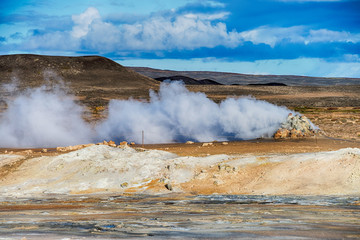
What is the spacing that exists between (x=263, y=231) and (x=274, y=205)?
12.6ft

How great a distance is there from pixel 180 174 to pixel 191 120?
15.7m

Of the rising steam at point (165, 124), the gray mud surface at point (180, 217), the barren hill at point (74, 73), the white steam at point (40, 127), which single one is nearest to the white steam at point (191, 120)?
the rising steam at point (165, 124)

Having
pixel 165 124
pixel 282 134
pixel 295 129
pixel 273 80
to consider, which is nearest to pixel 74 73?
pixel 165 124

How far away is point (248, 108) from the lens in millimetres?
33969

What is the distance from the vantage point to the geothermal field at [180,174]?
10516 mm

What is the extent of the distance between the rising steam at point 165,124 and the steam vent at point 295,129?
713 millimetres

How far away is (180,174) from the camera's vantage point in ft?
60.1

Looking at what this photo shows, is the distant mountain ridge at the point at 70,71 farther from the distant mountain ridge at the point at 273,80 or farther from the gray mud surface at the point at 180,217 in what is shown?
the gray mud surface at the point at 180,217

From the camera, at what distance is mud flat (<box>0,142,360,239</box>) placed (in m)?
10.0

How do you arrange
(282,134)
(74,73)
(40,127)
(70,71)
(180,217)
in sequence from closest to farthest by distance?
(180,217), (282,134), (40,127), (74,73), (70,71)

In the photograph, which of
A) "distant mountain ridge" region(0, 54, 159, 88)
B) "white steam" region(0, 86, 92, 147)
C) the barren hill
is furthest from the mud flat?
"distant mountain ridge" region(0, 54, 159, 88)

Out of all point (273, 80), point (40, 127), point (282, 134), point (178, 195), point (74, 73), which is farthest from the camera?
point (273, 80)

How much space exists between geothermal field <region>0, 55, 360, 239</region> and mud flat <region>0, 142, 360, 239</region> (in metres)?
0.03

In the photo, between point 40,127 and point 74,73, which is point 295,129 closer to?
point 40,127
